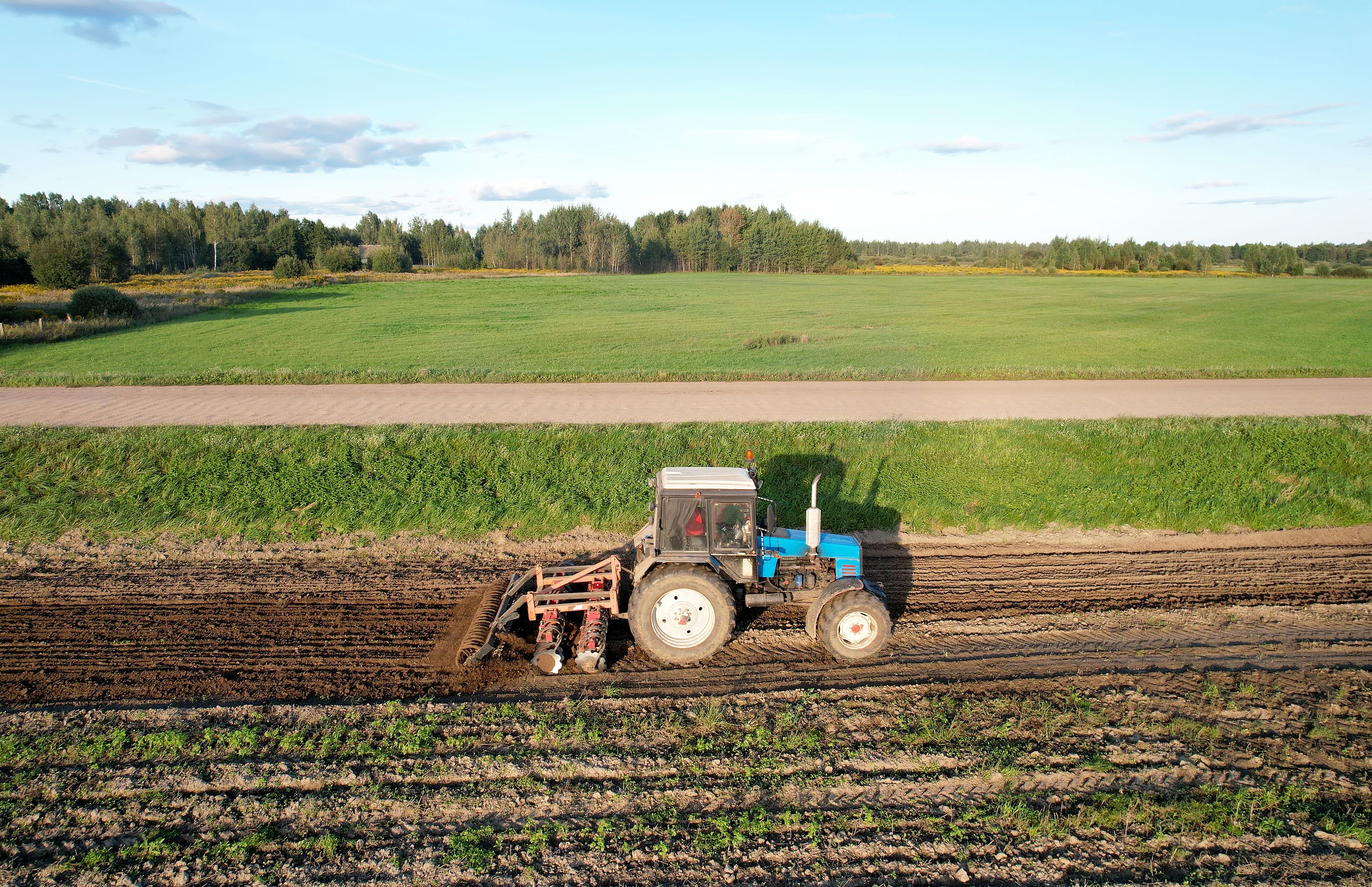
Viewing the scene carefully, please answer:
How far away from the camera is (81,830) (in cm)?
615

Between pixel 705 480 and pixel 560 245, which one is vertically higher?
pixel 560 245

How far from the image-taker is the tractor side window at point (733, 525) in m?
8.80

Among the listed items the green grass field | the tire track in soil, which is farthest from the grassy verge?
the green grass field

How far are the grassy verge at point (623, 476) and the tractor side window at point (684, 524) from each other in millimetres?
5179

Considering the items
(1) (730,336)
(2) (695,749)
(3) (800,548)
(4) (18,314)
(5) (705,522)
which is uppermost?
(4) (18,314)

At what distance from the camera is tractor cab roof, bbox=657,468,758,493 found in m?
8.85

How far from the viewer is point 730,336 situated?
39906 millimetres

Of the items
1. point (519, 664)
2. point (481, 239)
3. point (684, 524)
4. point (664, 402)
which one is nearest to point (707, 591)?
point (684, 524)

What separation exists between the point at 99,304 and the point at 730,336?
33.6 m

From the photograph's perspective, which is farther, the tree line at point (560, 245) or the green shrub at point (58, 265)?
the tree line at point (560, 245)

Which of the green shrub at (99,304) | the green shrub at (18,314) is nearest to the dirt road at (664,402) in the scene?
the green shrub at (18,314)

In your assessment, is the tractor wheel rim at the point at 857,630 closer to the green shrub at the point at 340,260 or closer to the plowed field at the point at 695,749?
the plowed field at the point at 695,749

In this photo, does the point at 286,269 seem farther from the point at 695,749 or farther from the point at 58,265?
the point at 695,749

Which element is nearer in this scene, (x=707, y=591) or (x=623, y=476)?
(x=707, y=591)
